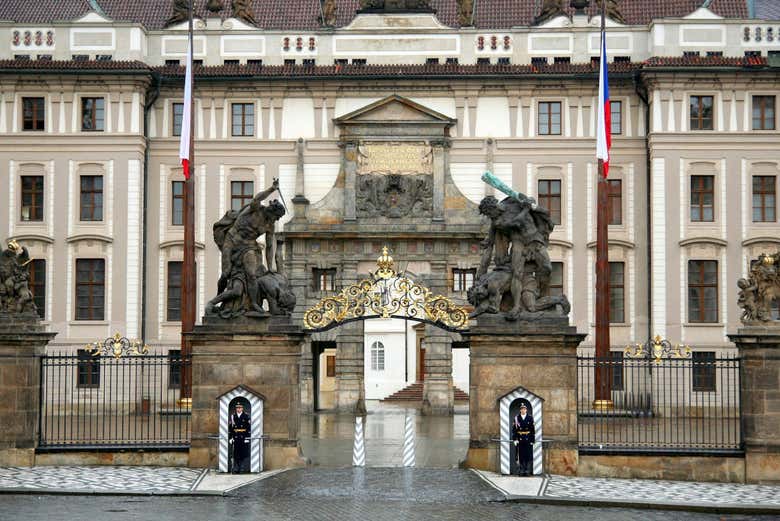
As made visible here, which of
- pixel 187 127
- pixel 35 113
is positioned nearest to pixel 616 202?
pixel 187 127

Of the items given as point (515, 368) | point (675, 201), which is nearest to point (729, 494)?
point (515, 368)

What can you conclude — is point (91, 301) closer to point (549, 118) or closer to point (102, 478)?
point (549, 118)

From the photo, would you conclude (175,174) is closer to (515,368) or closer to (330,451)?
(330,451)

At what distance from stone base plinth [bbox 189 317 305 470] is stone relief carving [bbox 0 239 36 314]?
3.54 m

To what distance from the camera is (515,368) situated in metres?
25.6

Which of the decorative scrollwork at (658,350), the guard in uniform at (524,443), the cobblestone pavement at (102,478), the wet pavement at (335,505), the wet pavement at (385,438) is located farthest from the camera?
the wet pavement at (385,438)

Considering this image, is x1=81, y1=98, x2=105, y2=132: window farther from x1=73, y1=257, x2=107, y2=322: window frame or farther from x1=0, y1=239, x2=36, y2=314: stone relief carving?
x1=0, y1=239, x2=36, y2=314: stone relief carving

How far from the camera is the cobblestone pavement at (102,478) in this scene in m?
23.3

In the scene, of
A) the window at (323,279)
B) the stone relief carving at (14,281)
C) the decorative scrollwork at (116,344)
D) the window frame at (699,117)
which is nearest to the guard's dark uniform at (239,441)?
the decorative scrollwork at (116,344)

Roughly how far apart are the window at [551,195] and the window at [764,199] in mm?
7294

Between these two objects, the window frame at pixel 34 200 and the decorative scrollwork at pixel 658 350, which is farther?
the window frame at pixel 34 200

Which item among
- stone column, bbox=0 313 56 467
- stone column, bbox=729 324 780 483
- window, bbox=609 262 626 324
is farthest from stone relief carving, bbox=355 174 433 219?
stone column, bbox=729 324 780 483

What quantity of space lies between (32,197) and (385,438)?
19178 mm

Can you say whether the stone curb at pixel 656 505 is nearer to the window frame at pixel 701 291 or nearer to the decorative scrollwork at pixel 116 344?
the decorative scrollwork at pixel 116 344
